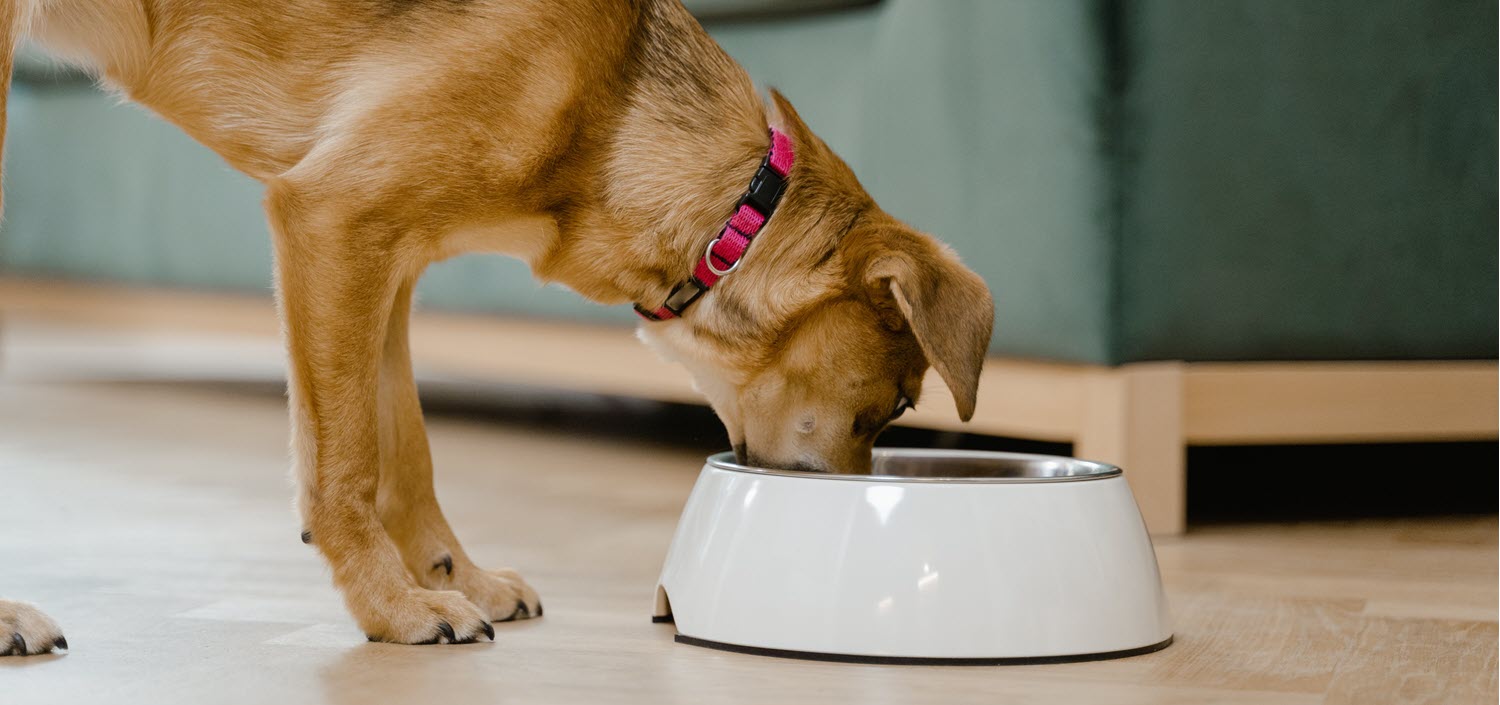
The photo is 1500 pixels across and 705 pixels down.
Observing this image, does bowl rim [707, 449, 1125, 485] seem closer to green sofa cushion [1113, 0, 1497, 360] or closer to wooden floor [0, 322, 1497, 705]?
wooden floor [0, 322, 1497, 705]

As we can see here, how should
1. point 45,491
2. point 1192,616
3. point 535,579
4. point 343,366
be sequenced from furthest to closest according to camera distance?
point 45,491
point 535,579
point 1192,616
point 343,366

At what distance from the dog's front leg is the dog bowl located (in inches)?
12.9

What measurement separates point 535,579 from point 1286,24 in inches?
58.1

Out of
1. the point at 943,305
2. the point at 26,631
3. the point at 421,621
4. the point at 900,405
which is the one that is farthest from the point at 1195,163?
the point at 26,631

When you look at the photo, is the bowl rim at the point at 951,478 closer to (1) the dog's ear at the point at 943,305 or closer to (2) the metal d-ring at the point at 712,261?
(1) the dog's ear at the point at 943,305

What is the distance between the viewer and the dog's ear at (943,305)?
6.05 ft

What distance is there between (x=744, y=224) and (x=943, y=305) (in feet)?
0.97

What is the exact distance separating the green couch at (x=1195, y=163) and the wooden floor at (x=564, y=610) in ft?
1.23

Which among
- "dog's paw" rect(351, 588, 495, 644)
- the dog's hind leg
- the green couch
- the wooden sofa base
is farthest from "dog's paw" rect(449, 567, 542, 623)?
the green couch

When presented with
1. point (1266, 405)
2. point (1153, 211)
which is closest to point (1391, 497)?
point (1266, 405)

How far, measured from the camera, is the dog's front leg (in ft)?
6.03

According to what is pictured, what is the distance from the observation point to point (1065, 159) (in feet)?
8.39

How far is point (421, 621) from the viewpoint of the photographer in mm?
1780

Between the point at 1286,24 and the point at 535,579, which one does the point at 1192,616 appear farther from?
the point at 1286,24
